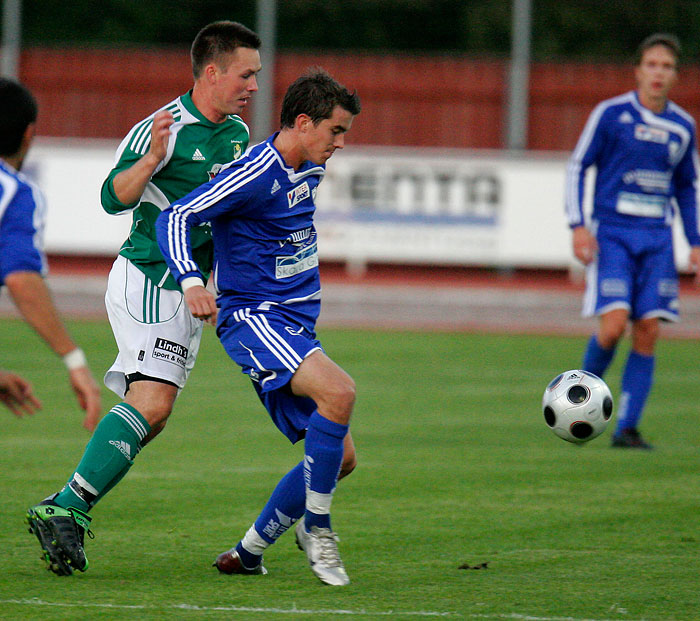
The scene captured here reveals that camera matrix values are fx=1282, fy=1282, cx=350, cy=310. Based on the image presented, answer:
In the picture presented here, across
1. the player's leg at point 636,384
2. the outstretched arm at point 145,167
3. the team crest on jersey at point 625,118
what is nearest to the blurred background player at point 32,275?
the outstretched arm at point 145,167

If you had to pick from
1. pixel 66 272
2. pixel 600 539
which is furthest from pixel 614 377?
pixel 66 272

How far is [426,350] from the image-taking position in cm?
1347

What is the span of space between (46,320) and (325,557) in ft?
4.74

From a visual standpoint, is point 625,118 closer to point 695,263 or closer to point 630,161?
point 630,161

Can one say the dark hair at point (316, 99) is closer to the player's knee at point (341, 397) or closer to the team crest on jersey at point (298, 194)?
the team crest on jersey at point (298, 194)

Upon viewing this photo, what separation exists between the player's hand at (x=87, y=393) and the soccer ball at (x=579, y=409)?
10.0ft

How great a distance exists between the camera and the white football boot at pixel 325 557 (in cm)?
483

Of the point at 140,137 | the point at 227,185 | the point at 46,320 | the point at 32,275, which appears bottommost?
the point at 46,320

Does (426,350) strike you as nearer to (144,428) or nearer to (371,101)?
(144,428)

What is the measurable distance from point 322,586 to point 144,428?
37.2 inches

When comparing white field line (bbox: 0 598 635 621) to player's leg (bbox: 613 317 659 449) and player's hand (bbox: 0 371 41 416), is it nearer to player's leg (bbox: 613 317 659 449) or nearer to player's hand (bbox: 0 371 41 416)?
player's hand (bbox: 0 371 41 416)

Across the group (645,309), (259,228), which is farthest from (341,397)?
(645,309)

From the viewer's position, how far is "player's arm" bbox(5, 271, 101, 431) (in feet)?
13.5

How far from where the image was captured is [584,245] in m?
8.12
